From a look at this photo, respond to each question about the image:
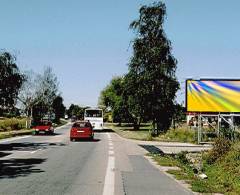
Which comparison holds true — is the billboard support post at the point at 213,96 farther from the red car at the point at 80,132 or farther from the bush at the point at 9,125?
the bush at the point at 9,125

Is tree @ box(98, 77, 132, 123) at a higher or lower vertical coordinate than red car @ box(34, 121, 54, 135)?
higher

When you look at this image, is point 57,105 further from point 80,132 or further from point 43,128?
point 80,132

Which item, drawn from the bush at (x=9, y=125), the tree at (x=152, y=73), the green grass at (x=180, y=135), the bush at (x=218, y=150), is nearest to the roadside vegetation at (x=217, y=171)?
the bush at (x=218, y=150)

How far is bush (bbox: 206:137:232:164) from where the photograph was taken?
18.0 meters

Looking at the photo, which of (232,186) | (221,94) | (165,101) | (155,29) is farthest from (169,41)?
(232,186)

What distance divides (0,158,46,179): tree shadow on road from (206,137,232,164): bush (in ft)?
21.9

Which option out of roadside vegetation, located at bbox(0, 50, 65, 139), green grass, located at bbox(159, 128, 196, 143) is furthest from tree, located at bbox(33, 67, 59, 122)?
green grass, located at bbox(159, 128, 196, 143)

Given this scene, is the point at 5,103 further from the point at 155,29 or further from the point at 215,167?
the point at 215,167

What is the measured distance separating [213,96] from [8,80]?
14718mm

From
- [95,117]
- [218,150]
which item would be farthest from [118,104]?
[218,150]

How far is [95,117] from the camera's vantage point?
57.4 m

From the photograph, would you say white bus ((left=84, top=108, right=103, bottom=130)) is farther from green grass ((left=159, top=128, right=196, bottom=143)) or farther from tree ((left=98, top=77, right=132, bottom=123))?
green grass ((left=159, top=128, right=196, bottom=143))

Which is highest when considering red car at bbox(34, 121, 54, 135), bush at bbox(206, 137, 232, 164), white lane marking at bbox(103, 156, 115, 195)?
red car at bbox(34, 121, 54, 135)

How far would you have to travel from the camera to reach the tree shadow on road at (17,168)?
1271 centimetres
